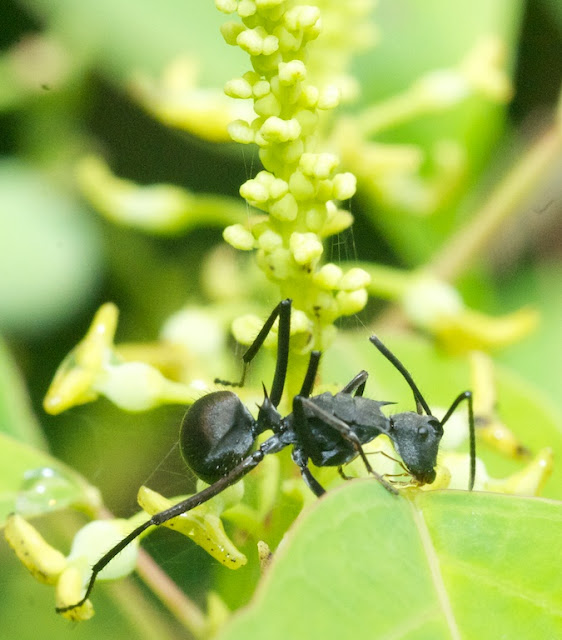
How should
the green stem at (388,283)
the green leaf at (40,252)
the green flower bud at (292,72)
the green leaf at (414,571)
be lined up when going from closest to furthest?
the green leaf at (414,571)
the green flower bud at (292,72)
the green stem at (388,283)
the green leaf at (40,252)

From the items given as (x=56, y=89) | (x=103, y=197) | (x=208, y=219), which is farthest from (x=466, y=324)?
(x=56, y=89)

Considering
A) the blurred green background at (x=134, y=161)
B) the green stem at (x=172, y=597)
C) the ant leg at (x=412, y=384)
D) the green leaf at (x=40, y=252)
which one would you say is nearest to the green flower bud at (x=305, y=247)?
the ant leg at (x=412, y=384)

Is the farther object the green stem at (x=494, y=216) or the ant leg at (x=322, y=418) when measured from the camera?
the green stem at (x=494, y=216)

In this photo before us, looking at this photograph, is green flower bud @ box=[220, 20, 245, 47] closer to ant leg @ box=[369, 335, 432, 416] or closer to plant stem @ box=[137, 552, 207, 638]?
ant leg @ box=[369, 335, 432, 416]

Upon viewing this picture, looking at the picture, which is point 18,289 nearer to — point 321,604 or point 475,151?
point 475,151

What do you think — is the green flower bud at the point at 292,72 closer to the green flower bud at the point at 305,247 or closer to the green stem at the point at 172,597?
the green flower bud at the point at 305,247

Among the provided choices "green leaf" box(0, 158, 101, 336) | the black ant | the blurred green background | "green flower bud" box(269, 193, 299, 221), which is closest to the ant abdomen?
the black ant
